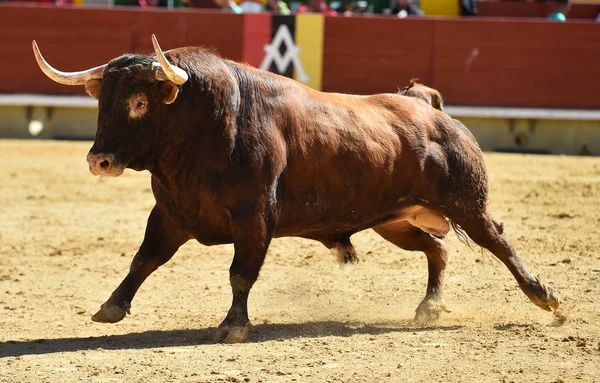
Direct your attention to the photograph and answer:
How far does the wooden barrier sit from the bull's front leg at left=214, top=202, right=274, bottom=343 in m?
8.55

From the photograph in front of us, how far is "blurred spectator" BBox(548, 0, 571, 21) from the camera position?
44.3 feet

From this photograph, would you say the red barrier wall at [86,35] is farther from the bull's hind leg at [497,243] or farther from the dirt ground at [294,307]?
the bull's hind leg at [497,243]

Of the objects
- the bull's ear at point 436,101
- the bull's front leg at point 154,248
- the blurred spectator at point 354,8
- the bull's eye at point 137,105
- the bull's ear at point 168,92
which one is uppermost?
the bull's ear at point 168,92

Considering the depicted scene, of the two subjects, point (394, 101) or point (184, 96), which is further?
point (394, 101)

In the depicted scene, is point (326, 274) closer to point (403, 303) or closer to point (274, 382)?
point (403, 303)

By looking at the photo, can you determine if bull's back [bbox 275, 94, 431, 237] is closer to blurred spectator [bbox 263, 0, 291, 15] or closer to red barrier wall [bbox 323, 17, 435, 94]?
red barrier wall [bbox 323, 17, 435, 94]

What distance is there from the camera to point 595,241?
762 cm

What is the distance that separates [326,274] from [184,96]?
2.13 m

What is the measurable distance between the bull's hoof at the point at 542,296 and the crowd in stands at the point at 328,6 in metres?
8.61

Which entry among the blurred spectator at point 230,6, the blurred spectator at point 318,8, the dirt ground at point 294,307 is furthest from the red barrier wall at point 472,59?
the dirt ground at point 294,307

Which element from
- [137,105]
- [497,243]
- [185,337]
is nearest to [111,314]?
[185,337]

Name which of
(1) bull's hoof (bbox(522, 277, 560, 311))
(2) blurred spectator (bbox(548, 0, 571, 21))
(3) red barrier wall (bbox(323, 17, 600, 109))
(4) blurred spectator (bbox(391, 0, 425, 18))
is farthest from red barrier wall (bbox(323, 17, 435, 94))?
(1) bull's hoof (bbox(522, 277, 560, 311))

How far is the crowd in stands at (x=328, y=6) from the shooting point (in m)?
13.9

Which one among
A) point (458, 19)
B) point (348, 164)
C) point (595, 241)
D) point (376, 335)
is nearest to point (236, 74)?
point (348, 164)
